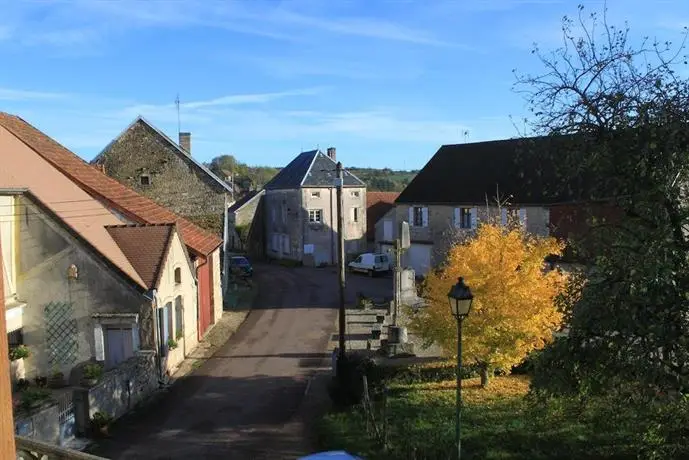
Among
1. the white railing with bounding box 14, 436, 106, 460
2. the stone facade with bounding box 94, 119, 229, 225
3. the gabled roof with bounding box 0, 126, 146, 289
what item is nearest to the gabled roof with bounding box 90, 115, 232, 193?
the stone facade with bounding box 94, 119, 229, 225

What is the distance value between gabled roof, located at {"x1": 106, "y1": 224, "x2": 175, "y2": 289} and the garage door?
1981 centimetres

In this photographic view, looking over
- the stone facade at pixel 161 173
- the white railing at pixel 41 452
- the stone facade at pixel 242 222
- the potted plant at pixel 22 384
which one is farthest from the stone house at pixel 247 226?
the white railing at pixel 41 452

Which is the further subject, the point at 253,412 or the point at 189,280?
the point at 189,280

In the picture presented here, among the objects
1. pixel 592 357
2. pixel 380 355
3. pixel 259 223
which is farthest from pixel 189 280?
pixel 259 223

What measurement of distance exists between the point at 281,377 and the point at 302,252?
1058 inches

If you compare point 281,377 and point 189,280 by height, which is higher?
point 189,280

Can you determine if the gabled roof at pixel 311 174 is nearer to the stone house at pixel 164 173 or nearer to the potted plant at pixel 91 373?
the stone house at pixel 164 173

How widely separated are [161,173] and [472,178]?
17.2 meters

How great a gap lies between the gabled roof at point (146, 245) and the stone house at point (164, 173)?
11.7 meters

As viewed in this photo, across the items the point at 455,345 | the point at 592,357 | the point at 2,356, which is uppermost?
the point at 2,356

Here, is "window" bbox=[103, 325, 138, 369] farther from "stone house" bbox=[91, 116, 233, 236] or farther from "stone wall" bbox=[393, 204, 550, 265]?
"stone wall" bbox=[393, 204, 550, 265]

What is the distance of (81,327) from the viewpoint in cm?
1688

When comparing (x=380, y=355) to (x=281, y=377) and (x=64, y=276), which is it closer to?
(x=281, y=377)

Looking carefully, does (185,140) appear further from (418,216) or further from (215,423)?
(215,423)
